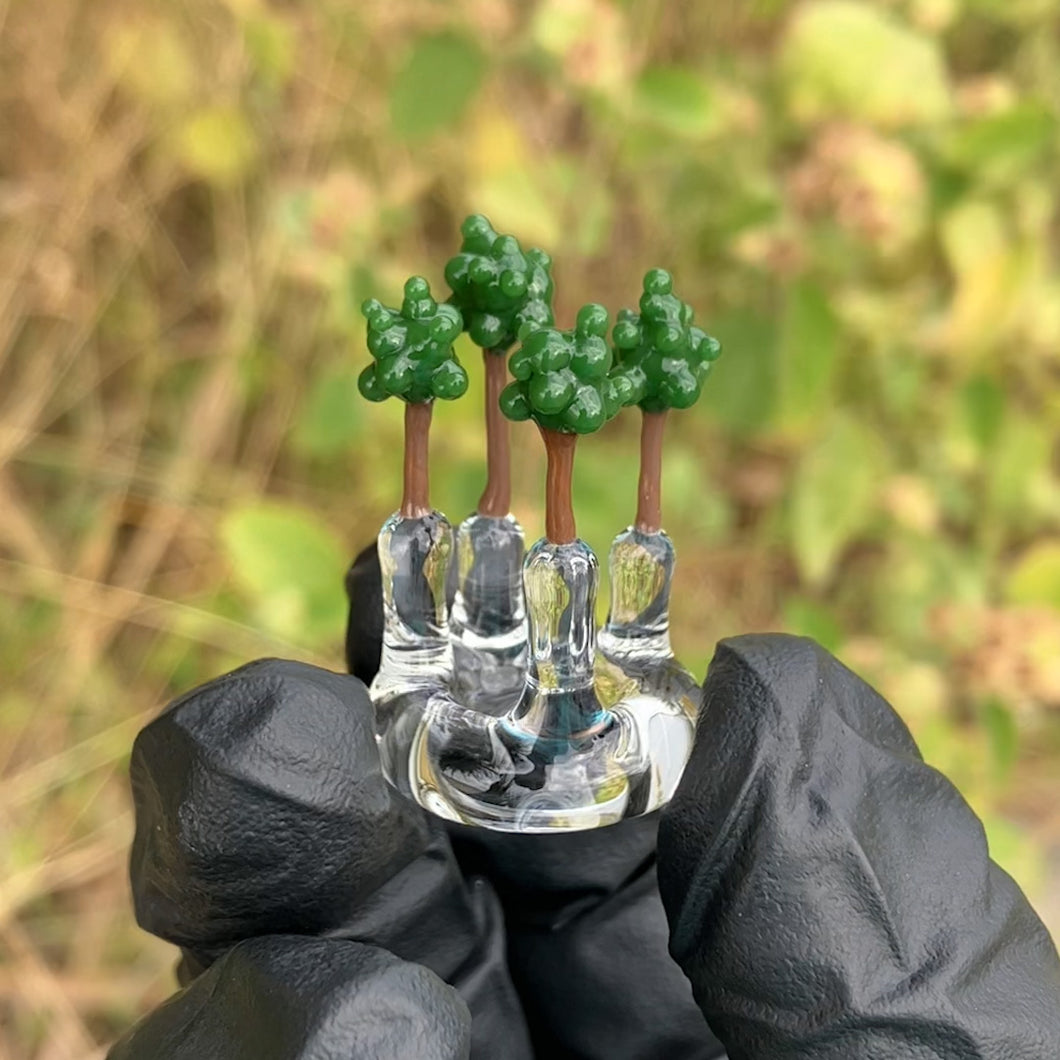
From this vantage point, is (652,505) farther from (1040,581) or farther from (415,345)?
(1040,581)

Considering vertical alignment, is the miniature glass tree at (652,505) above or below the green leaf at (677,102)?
below

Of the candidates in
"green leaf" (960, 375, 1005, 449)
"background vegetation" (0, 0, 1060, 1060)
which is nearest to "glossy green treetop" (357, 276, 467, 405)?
"background vegetation" (0, 0, 1060, 1060)

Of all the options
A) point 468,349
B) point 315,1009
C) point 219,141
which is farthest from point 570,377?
point 219,141

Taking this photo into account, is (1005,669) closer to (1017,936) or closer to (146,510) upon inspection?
(1017,936)

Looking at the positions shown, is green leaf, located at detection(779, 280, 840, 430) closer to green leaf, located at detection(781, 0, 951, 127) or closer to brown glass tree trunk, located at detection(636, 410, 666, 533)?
green leaf, located at detection(781, 0, 951, 127)

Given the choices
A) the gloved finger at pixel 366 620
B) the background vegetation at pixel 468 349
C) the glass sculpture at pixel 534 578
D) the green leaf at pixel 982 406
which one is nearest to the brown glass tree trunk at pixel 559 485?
the glass sculpture at pixel 534 578

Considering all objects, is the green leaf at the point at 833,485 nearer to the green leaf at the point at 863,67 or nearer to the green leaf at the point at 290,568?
the green leaf at the point at 863,67
